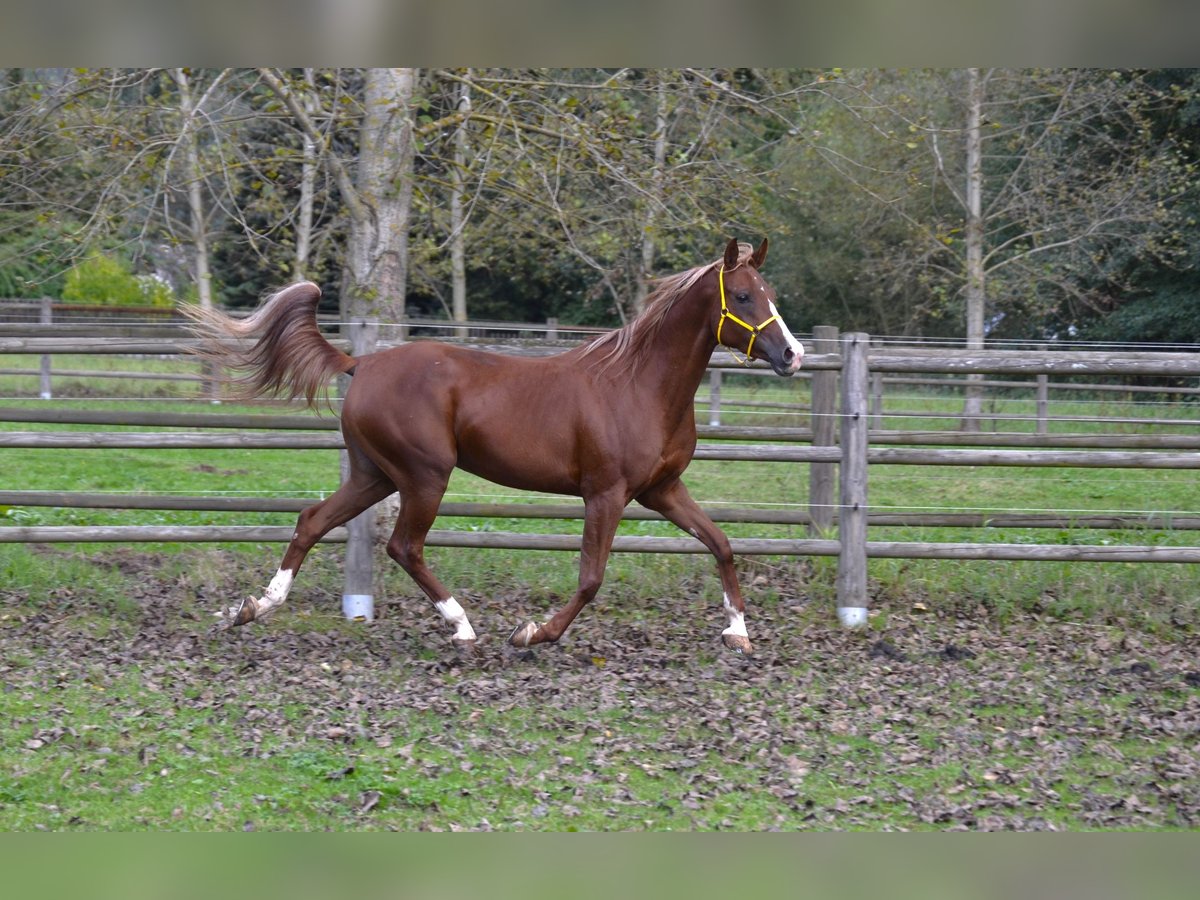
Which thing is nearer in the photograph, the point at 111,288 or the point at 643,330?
the point at 643,330

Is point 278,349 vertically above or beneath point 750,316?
beneath

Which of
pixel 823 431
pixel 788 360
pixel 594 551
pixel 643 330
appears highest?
pixel 643 330

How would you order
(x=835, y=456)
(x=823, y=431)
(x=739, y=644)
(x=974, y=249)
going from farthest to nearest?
(x=974, y=249) < (x=823, y=431) < (x=835, y=456) < (x=739, y=644)

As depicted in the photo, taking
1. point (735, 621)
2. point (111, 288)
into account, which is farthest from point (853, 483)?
point (111, 288)

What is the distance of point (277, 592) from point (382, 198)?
2878 mm

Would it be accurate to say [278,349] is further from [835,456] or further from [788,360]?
[835,456]

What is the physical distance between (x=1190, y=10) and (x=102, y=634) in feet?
19.3

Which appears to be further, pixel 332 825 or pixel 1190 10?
pixel 332 825

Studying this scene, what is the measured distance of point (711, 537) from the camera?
20.6 feet

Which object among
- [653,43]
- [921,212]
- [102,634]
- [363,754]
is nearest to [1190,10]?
[653,43]

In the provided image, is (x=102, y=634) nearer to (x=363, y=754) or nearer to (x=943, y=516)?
(x=363, y=754)

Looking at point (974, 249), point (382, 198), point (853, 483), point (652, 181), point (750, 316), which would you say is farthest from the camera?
point (974, 249)

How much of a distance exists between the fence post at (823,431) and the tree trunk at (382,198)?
2.89 meters

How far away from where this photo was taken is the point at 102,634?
6180 millimetres
